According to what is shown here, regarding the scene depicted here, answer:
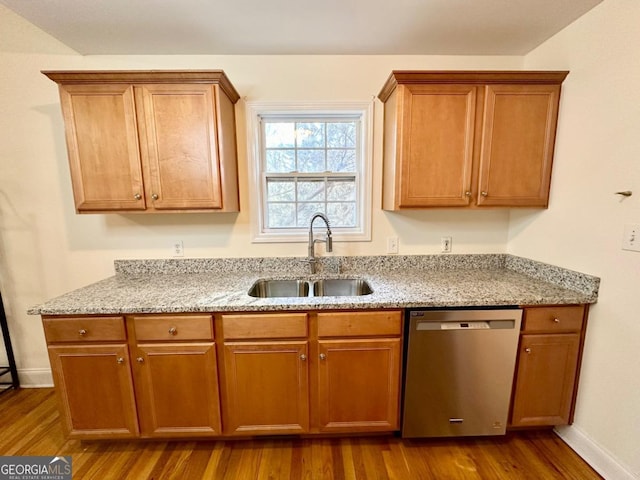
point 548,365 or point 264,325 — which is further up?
point 264,325

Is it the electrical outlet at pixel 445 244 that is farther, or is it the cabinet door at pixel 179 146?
the electrical outlet at pixel 445 244

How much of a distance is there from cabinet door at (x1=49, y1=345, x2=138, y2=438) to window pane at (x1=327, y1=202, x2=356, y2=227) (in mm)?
1543

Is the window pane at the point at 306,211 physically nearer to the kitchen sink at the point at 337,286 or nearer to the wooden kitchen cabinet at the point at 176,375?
the kitchen sink at the point at 337,286

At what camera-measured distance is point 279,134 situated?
6.37ft

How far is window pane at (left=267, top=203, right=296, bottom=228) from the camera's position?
202 cm

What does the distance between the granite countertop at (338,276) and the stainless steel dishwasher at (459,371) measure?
10 cm

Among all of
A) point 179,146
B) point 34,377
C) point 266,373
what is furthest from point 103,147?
point 34,377

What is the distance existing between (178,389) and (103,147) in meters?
1.50

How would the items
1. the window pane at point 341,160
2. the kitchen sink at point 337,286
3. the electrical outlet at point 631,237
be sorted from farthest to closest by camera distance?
the window pane at point 341,160 → the kitchen sink at point 337,286 → the electrical outlet at point 631,237

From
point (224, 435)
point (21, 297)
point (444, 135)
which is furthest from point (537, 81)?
point (21, 297)

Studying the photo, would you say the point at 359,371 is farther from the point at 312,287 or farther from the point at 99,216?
the point at 99,216

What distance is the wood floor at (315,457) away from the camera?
136 cm

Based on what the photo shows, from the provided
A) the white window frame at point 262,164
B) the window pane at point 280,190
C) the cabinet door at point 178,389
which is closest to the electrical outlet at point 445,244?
the white window frame at point 262,164

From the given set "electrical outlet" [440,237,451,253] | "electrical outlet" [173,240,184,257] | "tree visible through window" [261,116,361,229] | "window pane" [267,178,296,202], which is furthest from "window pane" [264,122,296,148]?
"electrical outlet" [440,237,451,253]
